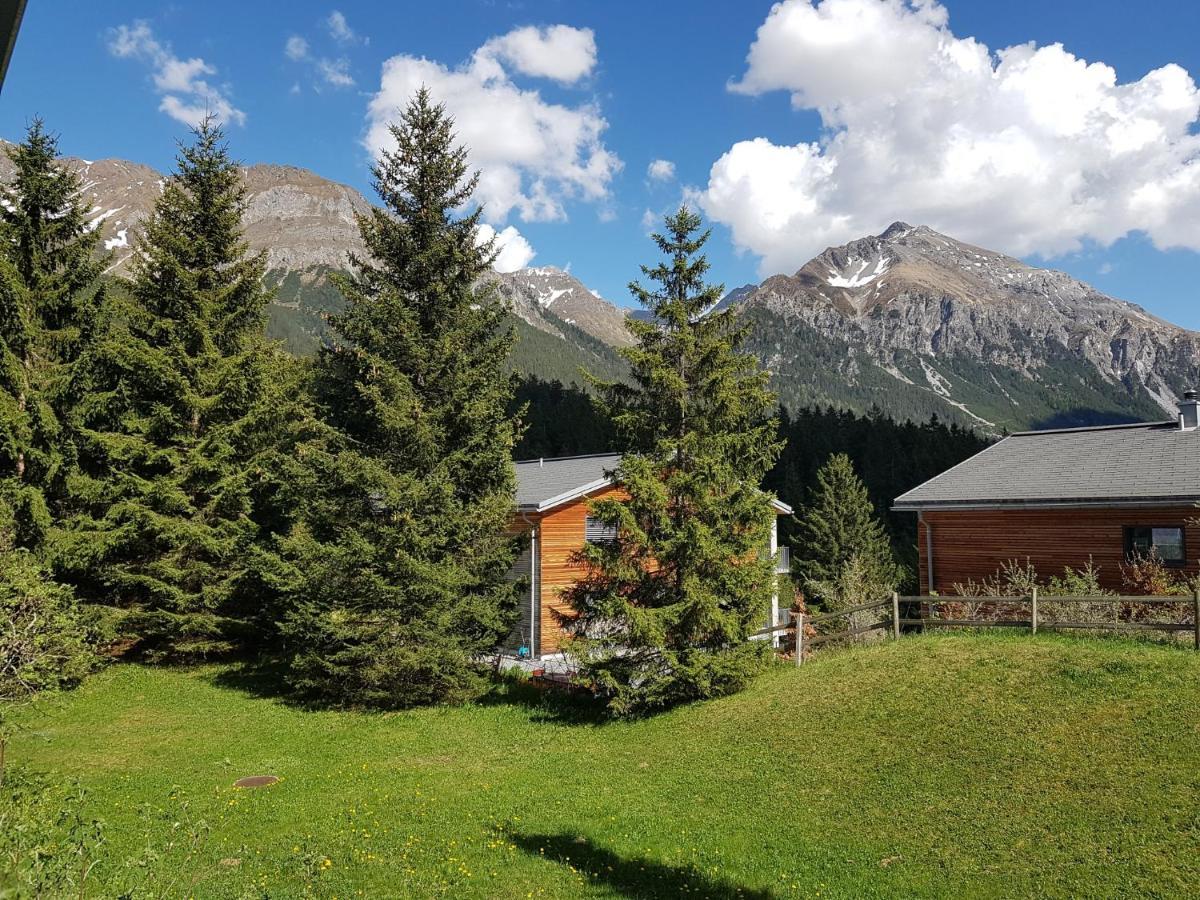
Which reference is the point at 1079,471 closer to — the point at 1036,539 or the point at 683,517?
the point at 1036,539

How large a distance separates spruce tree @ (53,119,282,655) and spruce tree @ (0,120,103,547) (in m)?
0.72

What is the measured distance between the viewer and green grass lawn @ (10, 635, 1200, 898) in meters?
9.30

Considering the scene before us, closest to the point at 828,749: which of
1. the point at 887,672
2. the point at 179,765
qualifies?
the point at 887,672

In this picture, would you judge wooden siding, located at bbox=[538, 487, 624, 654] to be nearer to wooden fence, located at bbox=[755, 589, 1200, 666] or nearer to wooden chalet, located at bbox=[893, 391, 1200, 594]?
wooden fence, located at bbox=[755, 589, 1200, 666]

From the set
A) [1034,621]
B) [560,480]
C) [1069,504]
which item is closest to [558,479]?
[560,480]

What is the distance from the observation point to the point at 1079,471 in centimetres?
2503

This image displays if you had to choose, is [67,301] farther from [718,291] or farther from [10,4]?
[10,4]

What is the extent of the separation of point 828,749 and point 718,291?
10.7 metres

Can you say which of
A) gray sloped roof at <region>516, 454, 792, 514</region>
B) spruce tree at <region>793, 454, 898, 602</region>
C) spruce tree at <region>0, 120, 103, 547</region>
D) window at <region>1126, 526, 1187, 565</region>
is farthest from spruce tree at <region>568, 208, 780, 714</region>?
spruce tree at <region>793, 454, 898, 602</region>

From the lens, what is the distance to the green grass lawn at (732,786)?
9.30 meters

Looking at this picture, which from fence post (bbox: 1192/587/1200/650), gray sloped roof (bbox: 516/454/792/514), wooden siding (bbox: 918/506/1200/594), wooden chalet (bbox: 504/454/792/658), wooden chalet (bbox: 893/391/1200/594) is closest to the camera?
fence post (bbox: 1192/587/1200/650)

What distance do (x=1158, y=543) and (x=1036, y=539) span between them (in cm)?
329

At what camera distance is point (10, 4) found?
4.87ft

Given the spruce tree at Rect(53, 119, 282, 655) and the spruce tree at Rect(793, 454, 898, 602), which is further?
the spruce tree at Rect(793, 454, 898, 602)
